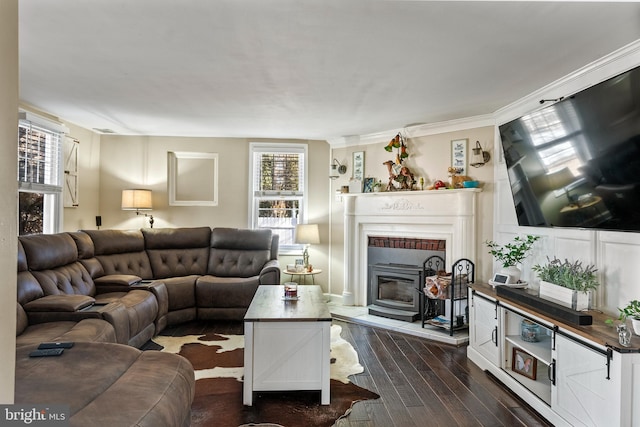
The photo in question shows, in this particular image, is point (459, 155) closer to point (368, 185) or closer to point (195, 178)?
point (368, 185)

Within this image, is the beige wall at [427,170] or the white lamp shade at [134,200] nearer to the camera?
the beige wall at [427,170]

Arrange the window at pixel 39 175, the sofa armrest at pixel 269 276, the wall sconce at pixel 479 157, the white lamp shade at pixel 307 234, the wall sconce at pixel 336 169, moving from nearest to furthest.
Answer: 1. the window at pixel 39 175
2. the wall sconce at pixel 479 157
3. the sofa armrest at pixel 269 276
4. the white lamp shade at pixel 307 234
5. the wall sconce at pixel 336 169

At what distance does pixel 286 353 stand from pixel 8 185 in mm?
2046

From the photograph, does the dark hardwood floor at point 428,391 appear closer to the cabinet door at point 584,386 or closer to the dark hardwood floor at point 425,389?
the dark hardwood floor at point 425,389

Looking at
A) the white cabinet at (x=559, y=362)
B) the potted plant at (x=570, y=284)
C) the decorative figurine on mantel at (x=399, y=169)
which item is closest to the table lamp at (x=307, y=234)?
the decorative figurine on mantel at (x=399, y=169)

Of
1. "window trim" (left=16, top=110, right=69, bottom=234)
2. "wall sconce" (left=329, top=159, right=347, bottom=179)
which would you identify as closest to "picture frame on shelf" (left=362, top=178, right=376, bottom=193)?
"wall sconce" (left=329, top=159, right=347, bottom=179)

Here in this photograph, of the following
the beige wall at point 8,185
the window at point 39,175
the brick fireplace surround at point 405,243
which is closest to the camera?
the beige wall at point 8,185

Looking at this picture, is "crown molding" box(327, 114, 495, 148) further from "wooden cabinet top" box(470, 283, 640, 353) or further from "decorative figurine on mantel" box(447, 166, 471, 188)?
"wooden cabinet top" box(470, 283, 640, 353)

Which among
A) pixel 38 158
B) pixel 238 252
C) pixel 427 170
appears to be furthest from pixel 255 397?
pixel 38 158

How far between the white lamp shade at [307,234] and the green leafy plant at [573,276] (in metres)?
2.78

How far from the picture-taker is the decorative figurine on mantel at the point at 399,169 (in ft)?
14.7

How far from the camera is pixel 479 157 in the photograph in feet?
13.0

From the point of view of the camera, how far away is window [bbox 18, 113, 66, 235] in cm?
376

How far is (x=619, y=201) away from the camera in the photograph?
2.16 m
